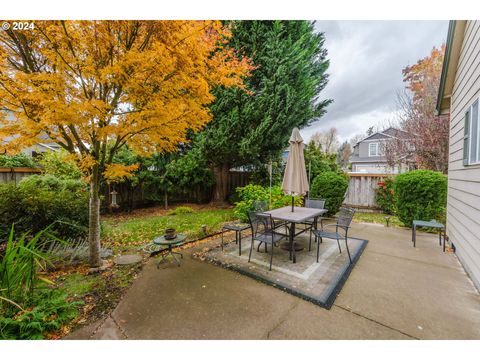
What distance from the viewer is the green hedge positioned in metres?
3.63

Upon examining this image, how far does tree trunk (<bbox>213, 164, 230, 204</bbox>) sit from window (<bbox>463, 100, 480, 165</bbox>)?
8.26m

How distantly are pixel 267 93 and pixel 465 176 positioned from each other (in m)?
6.43

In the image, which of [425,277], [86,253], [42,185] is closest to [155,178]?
[42,185]

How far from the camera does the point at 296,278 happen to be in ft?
Result: 10.9

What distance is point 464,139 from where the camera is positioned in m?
4.14

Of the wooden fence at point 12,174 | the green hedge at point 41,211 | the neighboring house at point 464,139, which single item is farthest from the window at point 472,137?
the wooden fence at point 12,174

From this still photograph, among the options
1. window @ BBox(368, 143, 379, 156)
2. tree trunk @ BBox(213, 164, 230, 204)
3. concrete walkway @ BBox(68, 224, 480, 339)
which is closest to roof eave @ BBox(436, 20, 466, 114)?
concrete walkway @ BBox(68, 224, 480, 339)

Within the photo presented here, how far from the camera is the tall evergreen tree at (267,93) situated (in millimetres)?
7973

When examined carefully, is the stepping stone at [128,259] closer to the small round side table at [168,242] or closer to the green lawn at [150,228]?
the small round side table at [168,242]

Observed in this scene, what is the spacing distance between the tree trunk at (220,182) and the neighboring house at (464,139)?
8.16 meters

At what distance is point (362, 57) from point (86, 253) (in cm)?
1008

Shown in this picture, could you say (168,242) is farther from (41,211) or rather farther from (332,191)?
(332,191)

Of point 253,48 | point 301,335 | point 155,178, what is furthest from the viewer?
point 155,178
